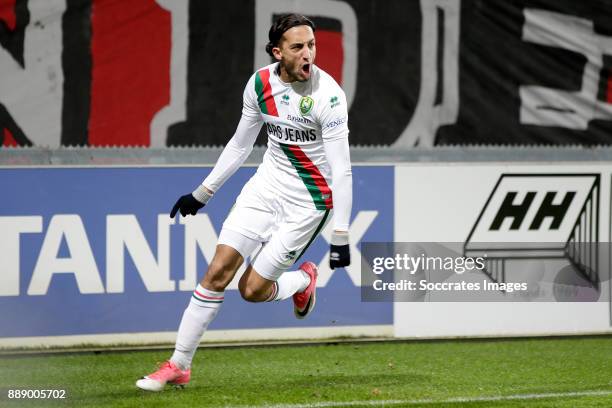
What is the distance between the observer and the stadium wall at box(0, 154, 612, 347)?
8.24m

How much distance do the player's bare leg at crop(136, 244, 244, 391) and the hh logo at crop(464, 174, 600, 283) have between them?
2.71 metres

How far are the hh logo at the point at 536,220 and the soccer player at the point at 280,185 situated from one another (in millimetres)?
2211

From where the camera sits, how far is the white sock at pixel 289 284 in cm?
A: 714

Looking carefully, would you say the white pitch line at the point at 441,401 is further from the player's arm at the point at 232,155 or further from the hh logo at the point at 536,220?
the hh logo at the point at 536,220

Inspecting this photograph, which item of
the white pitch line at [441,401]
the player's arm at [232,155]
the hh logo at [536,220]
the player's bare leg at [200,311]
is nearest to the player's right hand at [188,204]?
the player's arm at [232,155]

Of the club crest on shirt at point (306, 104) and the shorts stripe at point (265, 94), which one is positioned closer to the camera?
the club crest on shirt at point (306, 104)

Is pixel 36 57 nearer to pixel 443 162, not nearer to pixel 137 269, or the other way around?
pixel 137 269

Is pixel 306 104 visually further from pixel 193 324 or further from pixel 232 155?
pixel 193 324

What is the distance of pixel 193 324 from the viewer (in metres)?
6.66

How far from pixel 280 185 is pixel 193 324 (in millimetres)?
912

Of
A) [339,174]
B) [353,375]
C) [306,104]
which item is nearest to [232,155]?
[306,104]

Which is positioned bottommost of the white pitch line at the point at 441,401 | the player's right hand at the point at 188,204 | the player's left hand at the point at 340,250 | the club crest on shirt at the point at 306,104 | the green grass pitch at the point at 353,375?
the green grass pitch at the point at 353,375

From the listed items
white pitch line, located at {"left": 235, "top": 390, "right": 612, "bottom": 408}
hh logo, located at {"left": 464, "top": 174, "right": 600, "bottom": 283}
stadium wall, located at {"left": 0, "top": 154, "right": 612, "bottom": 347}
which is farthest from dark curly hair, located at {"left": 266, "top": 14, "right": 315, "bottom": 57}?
hh logo, located at {"left": 464, "top": 174, "right": 600, "bottom": 283}

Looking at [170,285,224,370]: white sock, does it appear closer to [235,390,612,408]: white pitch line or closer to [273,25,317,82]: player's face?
[235,390,612,408]: white pitch line
